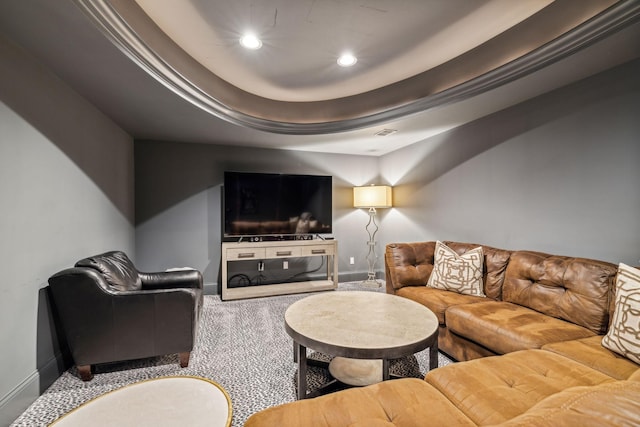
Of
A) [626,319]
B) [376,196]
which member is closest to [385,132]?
[376,196]

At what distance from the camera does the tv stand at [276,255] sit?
3723mm

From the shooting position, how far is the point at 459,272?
8.47 ft

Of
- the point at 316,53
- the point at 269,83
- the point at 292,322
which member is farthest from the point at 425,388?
the point at 269,83

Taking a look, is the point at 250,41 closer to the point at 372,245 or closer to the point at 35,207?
the point at 35,207

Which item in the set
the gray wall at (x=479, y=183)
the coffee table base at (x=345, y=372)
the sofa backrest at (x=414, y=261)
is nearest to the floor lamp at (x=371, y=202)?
the gray wall at (x=479, y=183)

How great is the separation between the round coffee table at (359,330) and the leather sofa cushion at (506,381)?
25cm

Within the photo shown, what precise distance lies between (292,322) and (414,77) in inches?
101

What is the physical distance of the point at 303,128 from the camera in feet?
11.3

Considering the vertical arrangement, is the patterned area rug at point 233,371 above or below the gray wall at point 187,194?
below

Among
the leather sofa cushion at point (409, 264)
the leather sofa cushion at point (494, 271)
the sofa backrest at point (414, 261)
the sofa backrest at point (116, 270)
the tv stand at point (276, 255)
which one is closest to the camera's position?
the sofa backrest at point (116, 270)

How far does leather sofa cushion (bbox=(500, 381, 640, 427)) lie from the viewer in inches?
19.9

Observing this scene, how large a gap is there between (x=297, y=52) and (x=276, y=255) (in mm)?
2507

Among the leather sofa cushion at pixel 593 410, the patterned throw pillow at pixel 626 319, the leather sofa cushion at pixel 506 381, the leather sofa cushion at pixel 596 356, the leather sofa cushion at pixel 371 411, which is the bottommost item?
the leather sofa cushion at pixel 596 356

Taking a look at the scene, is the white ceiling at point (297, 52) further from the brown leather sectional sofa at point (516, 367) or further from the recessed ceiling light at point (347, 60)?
the brown leather sectional sofa at point (516, 367)
